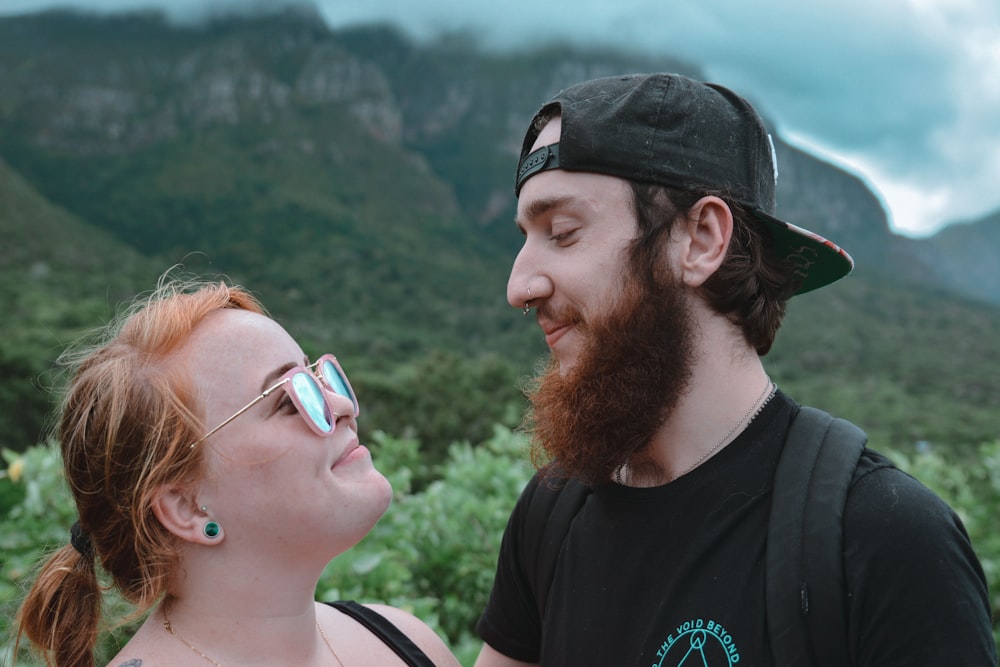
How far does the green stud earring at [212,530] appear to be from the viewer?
1.74 m

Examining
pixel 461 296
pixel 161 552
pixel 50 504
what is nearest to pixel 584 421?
pixel 161 552

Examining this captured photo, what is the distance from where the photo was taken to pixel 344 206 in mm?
74188

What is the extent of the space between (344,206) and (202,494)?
74.5 m

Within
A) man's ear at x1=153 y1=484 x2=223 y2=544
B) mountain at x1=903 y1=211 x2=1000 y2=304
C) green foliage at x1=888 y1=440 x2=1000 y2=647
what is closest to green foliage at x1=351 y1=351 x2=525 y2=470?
green foliage at x1=888 y1=440 x2=1000 y2=647

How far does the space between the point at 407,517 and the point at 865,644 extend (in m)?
2.03

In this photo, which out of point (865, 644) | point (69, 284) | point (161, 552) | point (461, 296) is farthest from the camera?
point (461, 296)

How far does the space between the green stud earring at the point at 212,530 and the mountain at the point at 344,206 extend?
1189cm

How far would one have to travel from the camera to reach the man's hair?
2.07m

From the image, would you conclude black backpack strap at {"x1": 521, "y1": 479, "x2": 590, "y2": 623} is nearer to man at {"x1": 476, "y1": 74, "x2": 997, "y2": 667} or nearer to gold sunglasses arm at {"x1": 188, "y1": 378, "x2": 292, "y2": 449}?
man at {"x1": 476, "y1": 74, "x2": 997, "y2": 667}

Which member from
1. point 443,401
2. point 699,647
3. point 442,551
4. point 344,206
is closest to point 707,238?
point 699,647

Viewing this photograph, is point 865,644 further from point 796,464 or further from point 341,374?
point 341,374

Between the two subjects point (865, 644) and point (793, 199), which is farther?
point (793, 199)

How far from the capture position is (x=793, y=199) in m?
104

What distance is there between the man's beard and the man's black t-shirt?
11cm
